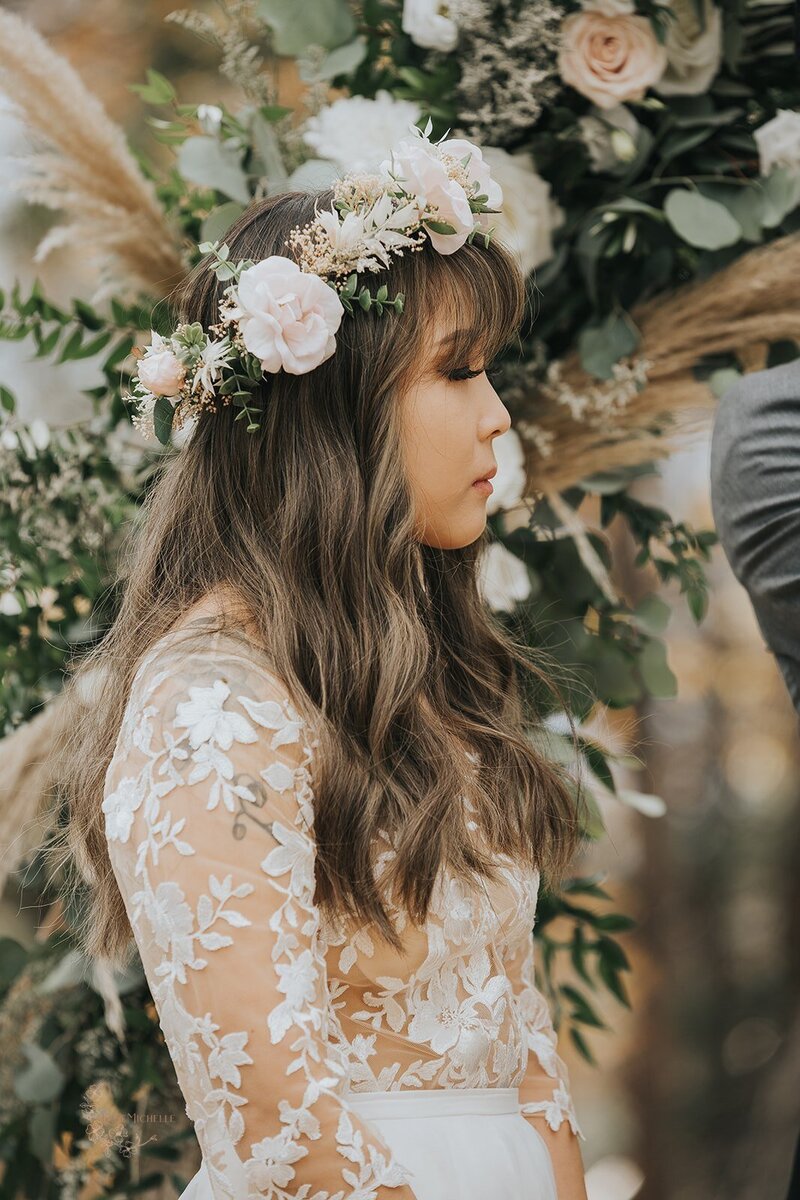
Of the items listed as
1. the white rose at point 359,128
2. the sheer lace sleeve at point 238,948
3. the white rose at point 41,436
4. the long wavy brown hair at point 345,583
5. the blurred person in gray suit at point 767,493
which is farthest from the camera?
the white rose at point 41,436

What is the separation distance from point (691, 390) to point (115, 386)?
0.67m

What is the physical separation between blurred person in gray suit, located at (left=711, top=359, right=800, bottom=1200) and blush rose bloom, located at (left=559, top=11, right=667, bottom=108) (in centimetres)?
39

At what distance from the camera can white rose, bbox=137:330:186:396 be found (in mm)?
1051

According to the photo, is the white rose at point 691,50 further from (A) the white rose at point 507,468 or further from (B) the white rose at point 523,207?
(A) the white rose at point 507,468

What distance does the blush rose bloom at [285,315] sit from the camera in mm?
995

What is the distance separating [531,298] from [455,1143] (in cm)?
92

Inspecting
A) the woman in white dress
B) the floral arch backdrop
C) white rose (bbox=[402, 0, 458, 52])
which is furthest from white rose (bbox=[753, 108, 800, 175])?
the woman in white dress

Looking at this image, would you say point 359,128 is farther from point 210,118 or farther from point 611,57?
point 611,57

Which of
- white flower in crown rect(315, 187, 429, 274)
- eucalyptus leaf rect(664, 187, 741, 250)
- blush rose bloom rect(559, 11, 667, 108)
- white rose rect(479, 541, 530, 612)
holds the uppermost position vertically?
white flower in crown rect(315, 187, 429, 274)

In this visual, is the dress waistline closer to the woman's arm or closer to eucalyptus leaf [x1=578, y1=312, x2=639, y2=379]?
the woman's arm

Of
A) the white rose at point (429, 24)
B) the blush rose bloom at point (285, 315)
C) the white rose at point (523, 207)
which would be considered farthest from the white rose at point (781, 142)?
the blush rose bloom at point (285, 315)

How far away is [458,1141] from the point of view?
1015mm

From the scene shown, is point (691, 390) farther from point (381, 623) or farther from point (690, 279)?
point (381, 623)

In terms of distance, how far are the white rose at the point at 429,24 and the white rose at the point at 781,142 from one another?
362 millimetres
